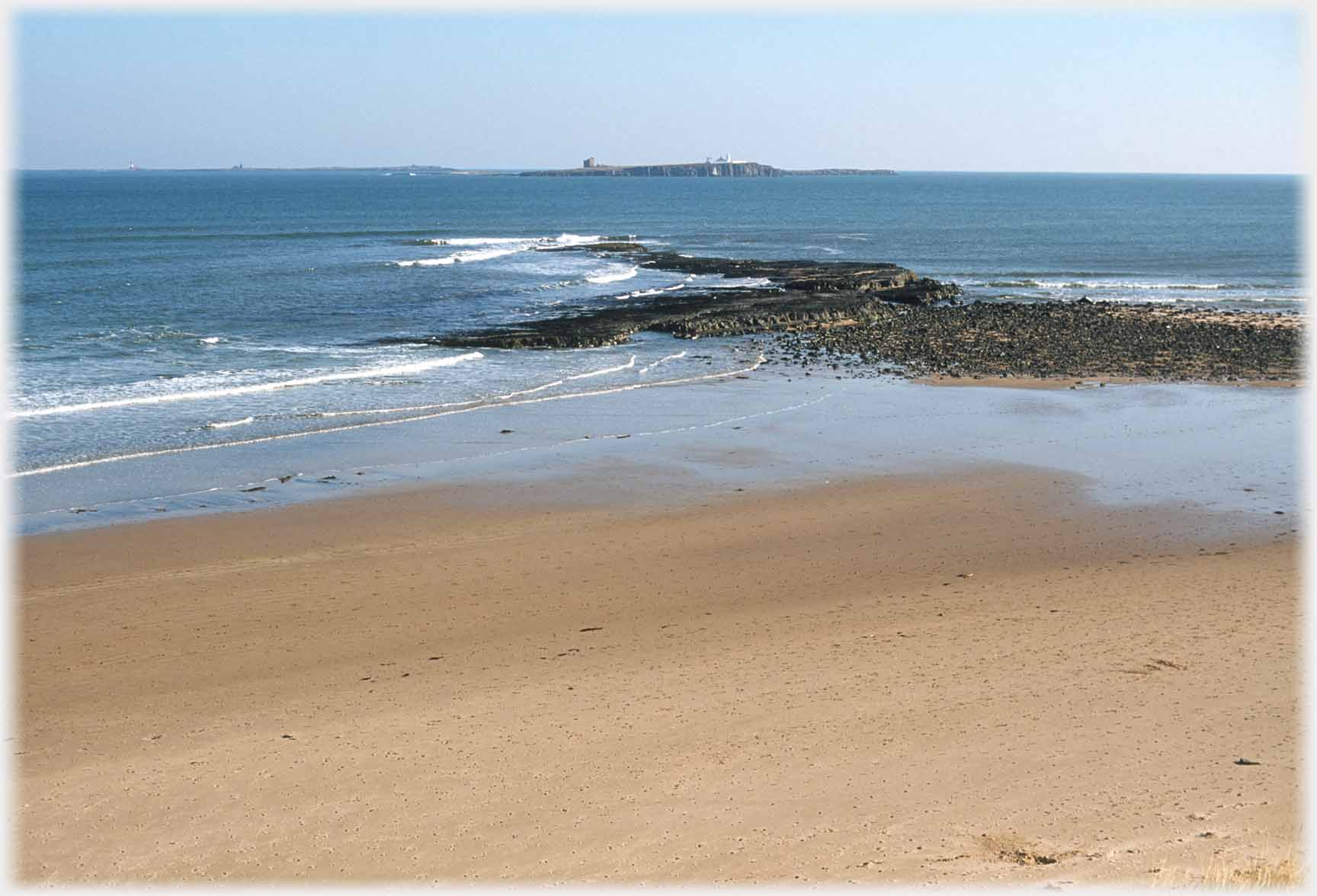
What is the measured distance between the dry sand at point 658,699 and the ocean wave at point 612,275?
112 ft

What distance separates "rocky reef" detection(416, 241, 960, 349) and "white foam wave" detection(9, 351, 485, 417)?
2801 mm

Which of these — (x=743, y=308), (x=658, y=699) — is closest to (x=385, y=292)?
(x=743, y=308)

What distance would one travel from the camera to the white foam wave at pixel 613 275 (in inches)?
1920

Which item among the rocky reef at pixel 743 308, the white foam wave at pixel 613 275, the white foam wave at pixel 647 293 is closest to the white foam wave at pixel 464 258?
the white foam wave at pixel 613 275

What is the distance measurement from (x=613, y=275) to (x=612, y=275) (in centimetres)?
4

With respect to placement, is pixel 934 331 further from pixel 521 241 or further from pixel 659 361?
pixel 521 241

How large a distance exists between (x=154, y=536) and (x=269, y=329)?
21334mm

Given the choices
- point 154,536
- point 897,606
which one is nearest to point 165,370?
point 154,536

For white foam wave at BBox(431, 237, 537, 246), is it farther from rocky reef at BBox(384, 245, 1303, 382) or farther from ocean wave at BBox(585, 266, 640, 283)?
rocky reef at BBox(384, 245, 1303, 382)

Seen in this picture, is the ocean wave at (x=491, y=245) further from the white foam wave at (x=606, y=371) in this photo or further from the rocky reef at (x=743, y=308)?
the white foam wave at (x=606, y=371)

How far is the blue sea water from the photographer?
23891 mm

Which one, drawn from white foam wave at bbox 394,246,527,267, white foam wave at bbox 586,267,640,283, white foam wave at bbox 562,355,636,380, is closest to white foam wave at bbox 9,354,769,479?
white foam wave at bbox 562,355,636,380

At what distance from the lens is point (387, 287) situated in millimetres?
46125

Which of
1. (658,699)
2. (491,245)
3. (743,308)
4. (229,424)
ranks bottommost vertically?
(658,699)
